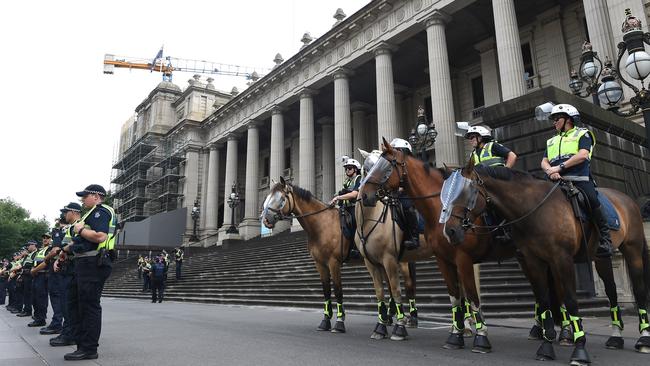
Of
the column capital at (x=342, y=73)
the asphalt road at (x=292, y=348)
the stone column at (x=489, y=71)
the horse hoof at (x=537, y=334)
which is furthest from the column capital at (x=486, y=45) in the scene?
the horse hoof at (x=537, y=334)

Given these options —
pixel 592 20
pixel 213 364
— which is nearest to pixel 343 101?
pixel 592 20

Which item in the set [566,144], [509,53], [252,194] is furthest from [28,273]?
[252,194]

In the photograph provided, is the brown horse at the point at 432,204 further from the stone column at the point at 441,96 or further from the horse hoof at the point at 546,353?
the stone column at the point at 441,96

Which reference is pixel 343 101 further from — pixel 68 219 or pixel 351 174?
pixel 68 219

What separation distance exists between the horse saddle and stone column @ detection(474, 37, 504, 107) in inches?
818

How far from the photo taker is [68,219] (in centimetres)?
679

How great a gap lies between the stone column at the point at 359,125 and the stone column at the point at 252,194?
829 cm

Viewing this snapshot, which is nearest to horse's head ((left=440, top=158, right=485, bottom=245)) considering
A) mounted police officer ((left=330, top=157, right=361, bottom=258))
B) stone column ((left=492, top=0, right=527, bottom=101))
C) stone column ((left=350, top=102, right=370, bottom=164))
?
mounted police officer ((left=330, top=157, right=361, bottom=258))

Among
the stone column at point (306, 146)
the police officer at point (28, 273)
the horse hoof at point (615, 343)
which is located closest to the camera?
the horse hoof at point (615, 343)

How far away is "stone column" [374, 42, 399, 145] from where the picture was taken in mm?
22906

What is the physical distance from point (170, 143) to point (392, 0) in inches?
1221

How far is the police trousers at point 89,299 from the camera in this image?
200 inches

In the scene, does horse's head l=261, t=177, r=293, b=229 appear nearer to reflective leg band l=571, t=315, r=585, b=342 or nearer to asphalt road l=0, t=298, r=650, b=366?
asphalt road l=0, t=298, r=650, b=366

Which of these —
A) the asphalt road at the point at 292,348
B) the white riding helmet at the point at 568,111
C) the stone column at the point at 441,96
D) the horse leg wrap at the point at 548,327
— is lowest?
the asphalt road at the point at 292,348
